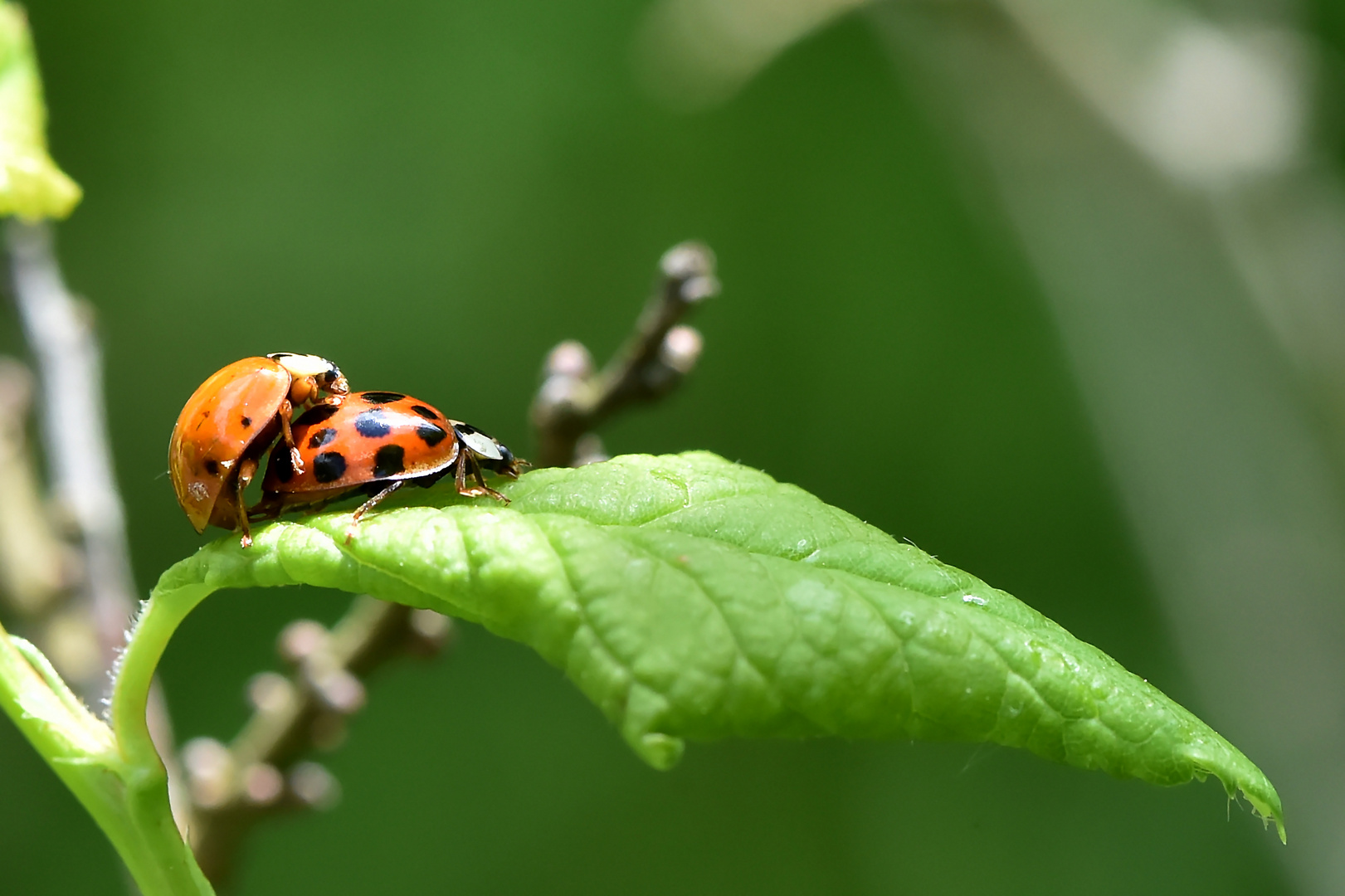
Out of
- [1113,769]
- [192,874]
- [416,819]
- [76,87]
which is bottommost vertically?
[416,819]

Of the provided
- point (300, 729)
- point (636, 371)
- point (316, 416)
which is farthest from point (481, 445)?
point (300, 729)

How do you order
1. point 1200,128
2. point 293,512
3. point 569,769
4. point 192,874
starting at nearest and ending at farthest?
point 192,874
point 293,512
point 1200,128
point 569,769

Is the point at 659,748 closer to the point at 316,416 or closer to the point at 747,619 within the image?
the point at 747,619

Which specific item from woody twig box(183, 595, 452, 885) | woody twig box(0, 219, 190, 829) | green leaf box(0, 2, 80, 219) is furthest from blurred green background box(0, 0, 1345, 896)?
green leaf box(0, 2, 80, 219)

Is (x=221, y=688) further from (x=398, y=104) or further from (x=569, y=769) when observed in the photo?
(x=398, y=104)

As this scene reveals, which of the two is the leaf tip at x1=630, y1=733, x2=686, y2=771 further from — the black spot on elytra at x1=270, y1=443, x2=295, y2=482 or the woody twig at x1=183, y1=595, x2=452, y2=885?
the woody twig at x1=183, y1=595, x2=452, y2=885

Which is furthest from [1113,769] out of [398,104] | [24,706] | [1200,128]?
[398,104]
